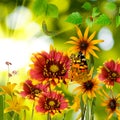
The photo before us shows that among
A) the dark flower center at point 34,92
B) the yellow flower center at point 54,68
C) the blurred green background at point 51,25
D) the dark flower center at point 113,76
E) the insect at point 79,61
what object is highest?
the blurred green background at point 51,25

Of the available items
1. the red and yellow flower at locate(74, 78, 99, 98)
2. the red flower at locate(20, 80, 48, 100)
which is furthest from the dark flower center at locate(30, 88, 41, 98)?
the red and yellow flower at locate(74, 78, 99, 98)

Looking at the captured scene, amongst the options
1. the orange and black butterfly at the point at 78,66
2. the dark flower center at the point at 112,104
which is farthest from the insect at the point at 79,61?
the dark flower center at the point at 112,104

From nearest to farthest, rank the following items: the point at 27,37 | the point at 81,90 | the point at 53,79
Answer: the point at 53,79 → the point at 81,90 → the point at 27,37

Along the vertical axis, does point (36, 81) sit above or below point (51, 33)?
below

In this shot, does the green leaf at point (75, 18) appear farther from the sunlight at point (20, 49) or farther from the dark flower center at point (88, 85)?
the dark flower center at point (88, 85)

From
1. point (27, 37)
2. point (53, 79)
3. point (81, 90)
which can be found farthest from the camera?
point (27, 37)

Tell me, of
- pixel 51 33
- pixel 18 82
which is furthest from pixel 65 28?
pixel 18 82

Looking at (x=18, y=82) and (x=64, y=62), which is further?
(x=18, y=82)

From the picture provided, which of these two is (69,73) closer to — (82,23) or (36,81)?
(36,81)
